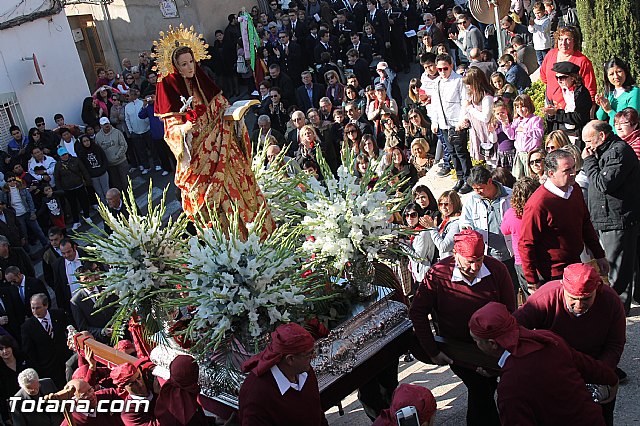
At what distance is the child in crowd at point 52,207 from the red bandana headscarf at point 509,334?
398 inches

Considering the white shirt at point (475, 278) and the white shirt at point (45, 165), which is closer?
the white shirt at point (475, 278)

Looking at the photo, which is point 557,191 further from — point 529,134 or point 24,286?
point 24,286

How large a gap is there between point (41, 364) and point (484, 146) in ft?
17.8

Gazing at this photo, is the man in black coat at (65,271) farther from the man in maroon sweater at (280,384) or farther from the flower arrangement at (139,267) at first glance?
the man in maroon sweater at (280,384)

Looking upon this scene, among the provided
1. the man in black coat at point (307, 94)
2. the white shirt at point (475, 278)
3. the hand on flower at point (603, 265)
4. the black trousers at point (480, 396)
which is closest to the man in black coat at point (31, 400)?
the black trousers at point (480, 396)

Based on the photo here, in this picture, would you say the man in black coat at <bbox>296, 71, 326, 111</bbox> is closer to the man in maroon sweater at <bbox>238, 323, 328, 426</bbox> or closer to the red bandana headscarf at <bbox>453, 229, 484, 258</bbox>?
the red bandana headscarf at <bbox>453, 229, 484, 258</bbox>

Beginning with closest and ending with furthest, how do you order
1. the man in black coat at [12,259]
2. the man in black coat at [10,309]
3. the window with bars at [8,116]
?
the man in black coat at [10,309], the man in black coat at [12,259], the window with bars at [8,116]

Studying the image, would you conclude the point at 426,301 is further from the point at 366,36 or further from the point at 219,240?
the point at 366,36

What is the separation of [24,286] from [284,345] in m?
5.98

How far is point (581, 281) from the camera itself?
14.4 ft

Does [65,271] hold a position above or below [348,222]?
below

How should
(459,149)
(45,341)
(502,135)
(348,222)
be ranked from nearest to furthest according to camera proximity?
(348,222)
(45,341)
(502,135)
(459,149)

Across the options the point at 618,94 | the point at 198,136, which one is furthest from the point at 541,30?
the point at 198,136

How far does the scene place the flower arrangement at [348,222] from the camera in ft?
17.5
